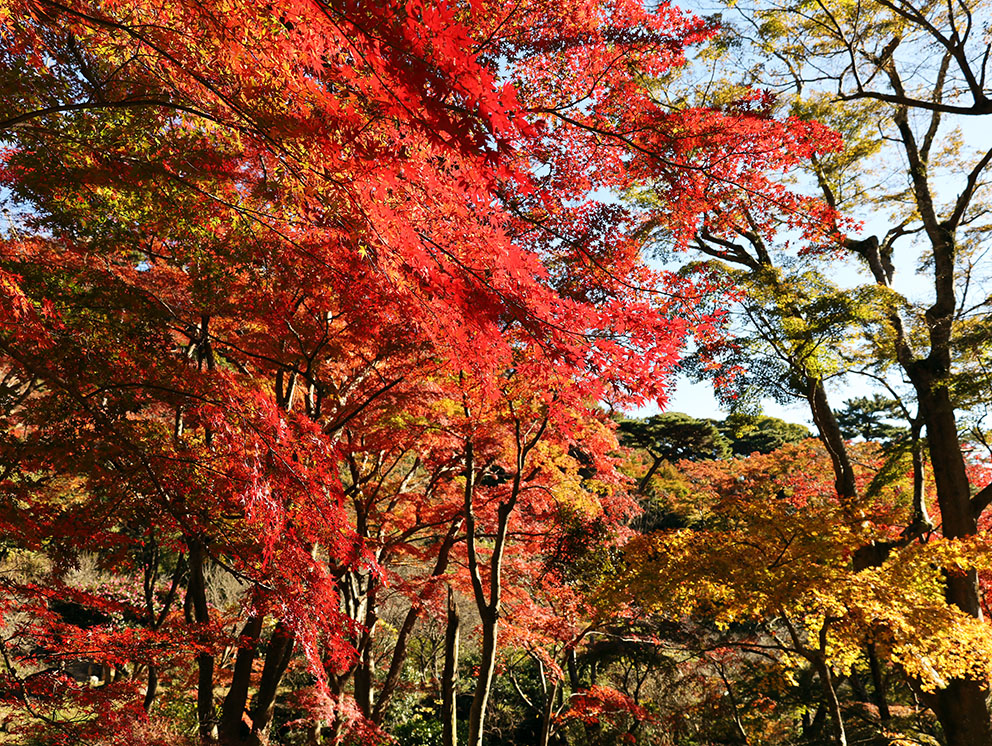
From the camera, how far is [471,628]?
38.4 feet

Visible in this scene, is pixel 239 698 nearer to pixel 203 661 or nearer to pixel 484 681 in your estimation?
pixel 203 661

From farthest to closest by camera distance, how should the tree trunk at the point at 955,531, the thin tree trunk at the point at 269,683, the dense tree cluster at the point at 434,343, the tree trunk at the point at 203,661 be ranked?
the tree trunk at the point at 955,531 < the thin tree trunk at the point at 269,683 < the tree trunk at the point at 203,661 < the dense tree cluster at the point at 434,343

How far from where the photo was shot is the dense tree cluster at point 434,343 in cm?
284

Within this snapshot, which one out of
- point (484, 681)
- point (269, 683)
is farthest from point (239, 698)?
point (484, 681)

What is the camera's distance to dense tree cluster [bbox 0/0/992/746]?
2.84 metres

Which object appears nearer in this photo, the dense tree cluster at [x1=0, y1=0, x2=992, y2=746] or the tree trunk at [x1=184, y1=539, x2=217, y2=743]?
the dense tree cluster at [x1=0, y1=0, x2=992, y2=746]

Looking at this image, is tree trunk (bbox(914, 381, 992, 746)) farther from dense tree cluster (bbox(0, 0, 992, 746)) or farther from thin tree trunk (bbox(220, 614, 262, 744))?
thin tree trunk (bbox(220, 614, 262, 744))

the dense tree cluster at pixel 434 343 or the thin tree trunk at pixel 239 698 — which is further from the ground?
the dense tree cluster at pixel 434 343

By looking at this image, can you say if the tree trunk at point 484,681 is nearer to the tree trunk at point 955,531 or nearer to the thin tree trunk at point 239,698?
the thin tree trunk at point 239,698

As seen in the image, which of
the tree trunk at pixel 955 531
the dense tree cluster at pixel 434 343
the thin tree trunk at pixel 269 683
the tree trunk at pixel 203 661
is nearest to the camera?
the dense tree cluster at pixel 434 343

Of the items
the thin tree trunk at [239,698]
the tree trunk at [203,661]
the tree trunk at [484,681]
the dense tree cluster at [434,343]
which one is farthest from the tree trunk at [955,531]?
the tree trunk at [203,661]

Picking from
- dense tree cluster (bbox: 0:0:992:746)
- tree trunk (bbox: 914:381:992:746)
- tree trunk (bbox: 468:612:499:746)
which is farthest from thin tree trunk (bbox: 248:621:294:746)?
tree trunk (bbox: 914:381:992:746)

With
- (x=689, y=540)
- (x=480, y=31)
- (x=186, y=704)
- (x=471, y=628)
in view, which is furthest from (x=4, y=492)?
(x=471, y=628)

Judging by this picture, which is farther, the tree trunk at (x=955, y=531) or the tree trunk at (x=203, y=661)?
the tree trunk at (x=955, y=531)
